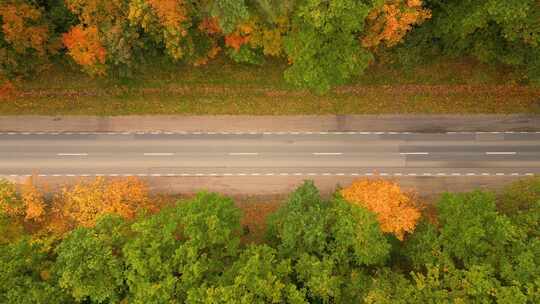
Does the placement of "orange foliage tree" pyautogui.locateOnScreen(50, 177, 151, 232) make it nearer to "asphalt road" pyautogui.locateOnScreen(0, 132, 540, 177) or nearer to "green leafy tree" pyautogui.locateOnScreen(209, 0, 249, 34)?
"asphalt road" pyautogui.locateOnScreen(0, 132, 540, 177)

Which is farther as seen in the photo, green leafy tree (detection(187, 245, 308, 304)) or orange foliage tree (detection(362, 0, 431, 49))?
orange foliage tree (detection(362, 0, 431, 49))

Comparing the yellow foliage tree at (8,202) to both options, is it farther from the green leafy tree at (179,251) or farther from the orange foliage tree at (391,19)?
the orange foliage tree at (391,19)

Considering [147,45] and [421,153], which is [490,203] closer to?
[421,153]

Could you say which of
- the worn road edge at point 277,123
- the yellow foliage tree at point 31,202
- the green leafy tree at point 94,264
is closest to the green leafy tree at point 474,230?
the worn road edge at point 277,123

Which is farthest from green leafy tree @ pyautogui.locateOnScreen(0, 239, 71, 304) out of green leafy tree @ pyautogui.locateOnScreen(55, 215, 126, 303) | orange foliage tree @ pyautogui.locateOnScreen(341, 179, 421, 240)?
orange foliage tree @ pyautogui.locateOnScreen(341, 179, 421, 240)

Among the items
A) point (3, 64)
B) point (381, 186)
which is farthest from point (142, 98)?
point (381, 186)

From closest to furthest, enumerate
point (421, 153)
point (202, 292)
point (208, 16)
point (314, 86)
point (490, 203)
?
1. point (202, 292)
2. point (490, 203)
3. point (208, 16)
4. point (314, 86)
5. point (421, 153)
